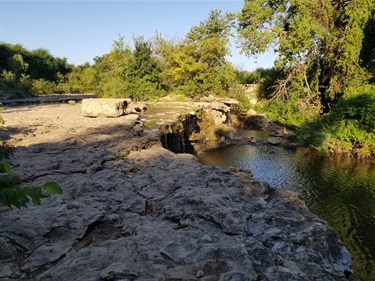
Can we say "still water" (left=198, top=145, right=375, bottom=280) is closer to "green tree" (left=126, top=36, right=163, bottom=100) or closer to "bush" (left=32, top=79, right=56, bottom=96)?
"green tree" (left=126, top=36, right=163, bottom=100)

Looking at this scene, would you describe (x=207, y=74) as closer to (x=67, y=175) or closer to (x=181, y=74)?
(x=181, y=74)

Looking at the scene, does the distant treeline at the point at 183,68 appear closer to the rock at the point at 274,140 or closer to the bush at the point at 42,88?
the rock at the point at 274,140

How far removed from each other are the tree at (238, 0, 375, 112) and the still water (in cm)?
687

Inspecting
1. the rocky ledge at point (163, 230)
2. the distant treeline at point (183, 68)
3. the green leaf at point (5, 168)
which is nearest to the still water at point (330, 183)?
the rocky ledge at point (163, 230)

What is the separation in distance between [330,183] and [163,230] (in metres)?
8.92

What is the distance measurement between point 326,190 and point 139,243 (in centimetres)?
842

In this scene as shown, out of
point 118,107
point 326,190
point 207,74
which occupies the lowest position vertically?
point 326,190

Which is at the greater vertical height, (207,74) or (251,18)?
(251,18)

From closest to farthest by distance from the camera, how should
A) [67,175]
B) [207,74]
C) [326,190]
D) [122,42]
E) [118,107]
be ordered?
[67,175]
[326,190]
[118,107]
[207,74]
[122,42]

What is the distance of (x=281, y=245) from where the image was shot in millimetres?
3193

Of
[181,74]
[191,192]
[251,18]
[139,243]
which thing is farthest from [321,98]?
[139,243]

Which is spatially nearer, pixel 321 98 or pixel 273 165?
pixel 273 165

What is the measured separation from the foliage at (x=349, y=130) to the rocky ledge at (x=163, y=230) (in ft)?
38.5

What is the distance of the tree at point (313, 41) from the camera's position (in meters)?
17.6
